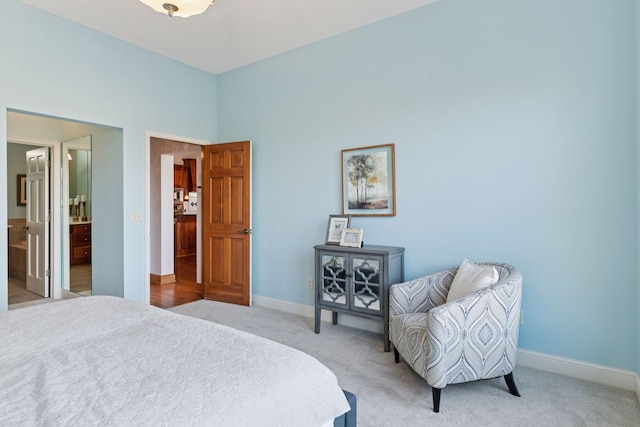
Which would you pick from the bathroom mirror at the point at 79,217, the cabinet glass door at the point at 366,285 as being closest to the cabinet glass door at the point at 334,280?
the cabinet glass door at the point at 366,285

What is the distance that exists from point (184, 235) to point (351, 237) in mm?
6168

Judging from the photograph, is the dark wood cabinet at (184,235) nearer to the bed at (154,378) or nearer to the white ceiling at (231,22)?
the white ceiling at (231,22)

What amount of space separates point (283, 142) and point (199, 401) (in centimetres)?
335

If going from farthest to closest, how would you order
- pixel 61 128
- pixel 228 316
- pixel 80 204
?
pixel 80 204 → pixel 61 128 → pixel 228 316

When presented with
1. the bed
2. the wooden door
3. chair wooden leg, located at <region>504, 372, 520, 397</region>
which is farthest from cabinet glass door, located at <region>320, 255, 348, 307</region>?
the bed

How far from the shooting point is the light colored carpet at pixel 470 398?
199 centimetres

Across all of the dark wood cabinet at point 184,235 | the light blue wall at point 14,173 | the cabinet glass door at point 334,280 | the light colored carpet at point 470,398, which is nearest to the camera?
the light colored carpet at point 470,398

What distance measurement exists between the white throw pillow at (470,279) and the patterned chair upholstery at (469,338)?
9 cm

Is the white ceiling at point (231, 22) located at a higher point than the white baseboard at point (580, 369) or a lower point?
higher

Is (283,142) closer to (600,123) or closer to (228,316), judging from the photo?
(228,316)

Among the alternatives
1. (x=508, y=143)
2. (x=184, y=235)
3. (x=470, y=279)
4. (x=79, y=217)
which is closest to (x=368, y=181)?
(x=508, y=143)

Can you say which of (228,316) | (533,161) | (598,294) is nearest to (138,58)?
(228,316)

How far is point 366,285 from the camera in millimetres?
3078

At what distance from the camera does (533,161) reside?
263cm
